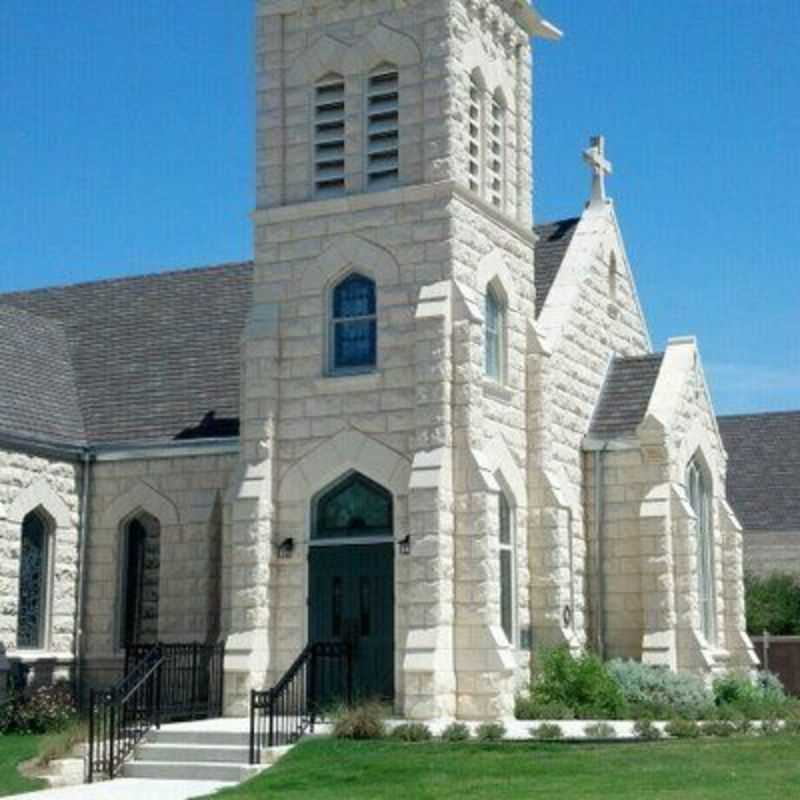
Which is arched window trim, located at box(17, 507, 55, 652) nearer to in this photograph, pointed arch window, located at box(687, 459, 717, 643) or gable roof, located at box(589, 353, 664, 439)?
gable roof, located at box(589, 353, 664, 439)

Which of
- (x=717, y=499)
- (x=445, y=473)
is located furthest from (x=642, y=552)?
(x=445, y=473)

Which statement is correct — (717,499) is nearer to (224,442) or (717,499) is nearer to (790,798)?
(224,442)

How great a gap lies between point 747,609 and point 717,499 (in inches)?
284

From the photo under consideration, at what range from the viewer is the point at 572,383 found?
82.5 feet

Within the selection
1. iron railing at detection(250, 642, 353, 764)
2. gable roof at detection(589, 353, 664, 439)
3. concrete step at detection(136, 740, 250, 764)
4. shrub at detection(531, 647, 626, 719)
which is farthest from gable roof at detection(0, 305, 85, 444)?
shrub at detection(531, 647, 626, 719)

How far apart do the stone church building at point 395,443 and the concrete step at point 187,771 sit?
2650 millimetres

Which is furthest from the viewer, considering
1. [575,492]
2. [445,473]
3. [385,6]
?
[575,492]

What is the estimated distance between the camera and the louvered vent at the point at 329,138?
22.8 metres

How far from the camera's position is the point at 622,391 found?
26.5 m

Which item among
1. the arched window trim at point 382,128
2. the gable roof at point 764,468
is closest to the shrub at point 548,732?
the arched window trim at point 382,128

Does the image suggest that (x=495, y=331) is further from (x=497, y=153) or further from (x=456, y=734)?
(x=456, y=734)

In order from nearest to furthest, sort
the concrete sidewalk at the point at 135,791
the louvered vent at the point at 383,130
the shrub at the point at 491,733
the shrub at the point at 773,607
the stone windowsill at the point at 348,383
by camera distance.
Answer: the concrete sidewalk at the point at 135,791 < the shrub at the point at 491,733 < the stone windowsill at the point at 348,383 < the louvered vent at the point at 383,130 < the shrub at the point at 773,607

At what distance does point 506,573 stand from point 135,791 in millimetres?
7285

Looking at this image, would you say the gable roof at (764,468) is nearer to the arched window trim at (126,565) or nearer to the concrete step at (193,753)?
the arched window trim at (126,565)
